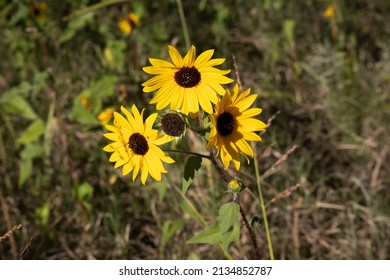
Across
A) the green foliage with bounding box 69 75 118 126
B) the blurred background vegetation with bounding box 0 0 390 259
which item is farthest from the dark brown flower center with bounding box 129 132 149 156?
the green foliage with bounding box 69 75 118 126

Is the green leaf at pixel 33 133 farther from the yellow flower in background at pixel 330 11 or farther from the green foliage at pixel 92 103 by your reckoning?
the yellow flower in background at pixel 330 11

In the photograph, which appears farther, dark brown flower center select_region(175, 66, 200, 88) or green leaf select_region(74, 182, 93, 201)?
green leaf select_region(74, 182, 93, 201)

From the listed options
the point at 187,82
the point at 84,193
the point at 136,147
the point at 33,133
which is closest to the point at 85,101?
the point at 33,133

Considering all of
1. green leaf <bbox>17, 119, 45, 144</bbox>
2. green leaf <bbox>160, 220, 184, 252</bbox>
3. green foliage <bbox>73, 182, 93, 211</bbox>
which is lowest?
green leaf <bbox>160, 220, 184, 252</bbox>

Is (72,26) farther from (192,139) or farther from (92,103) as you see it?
(192,139)

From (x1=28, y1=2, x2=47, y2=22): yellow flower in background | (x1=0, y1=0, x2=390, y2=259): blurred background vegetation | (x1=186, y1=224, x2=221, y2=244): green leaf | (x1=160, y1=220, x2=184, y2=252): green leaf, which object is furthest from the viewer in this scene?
(x1=28, y1=2, x2=47, y2=22): yellow flower in background

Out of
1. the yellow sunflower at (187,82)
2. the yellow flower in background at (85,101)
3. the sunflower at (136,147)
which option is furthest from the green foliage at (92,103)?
the yellow sunflower at (187,82)

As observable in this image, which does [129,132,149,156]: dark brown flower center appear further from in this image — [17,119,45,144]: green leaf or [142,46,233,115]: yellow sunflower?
[17,119,45,144]: green leaf
